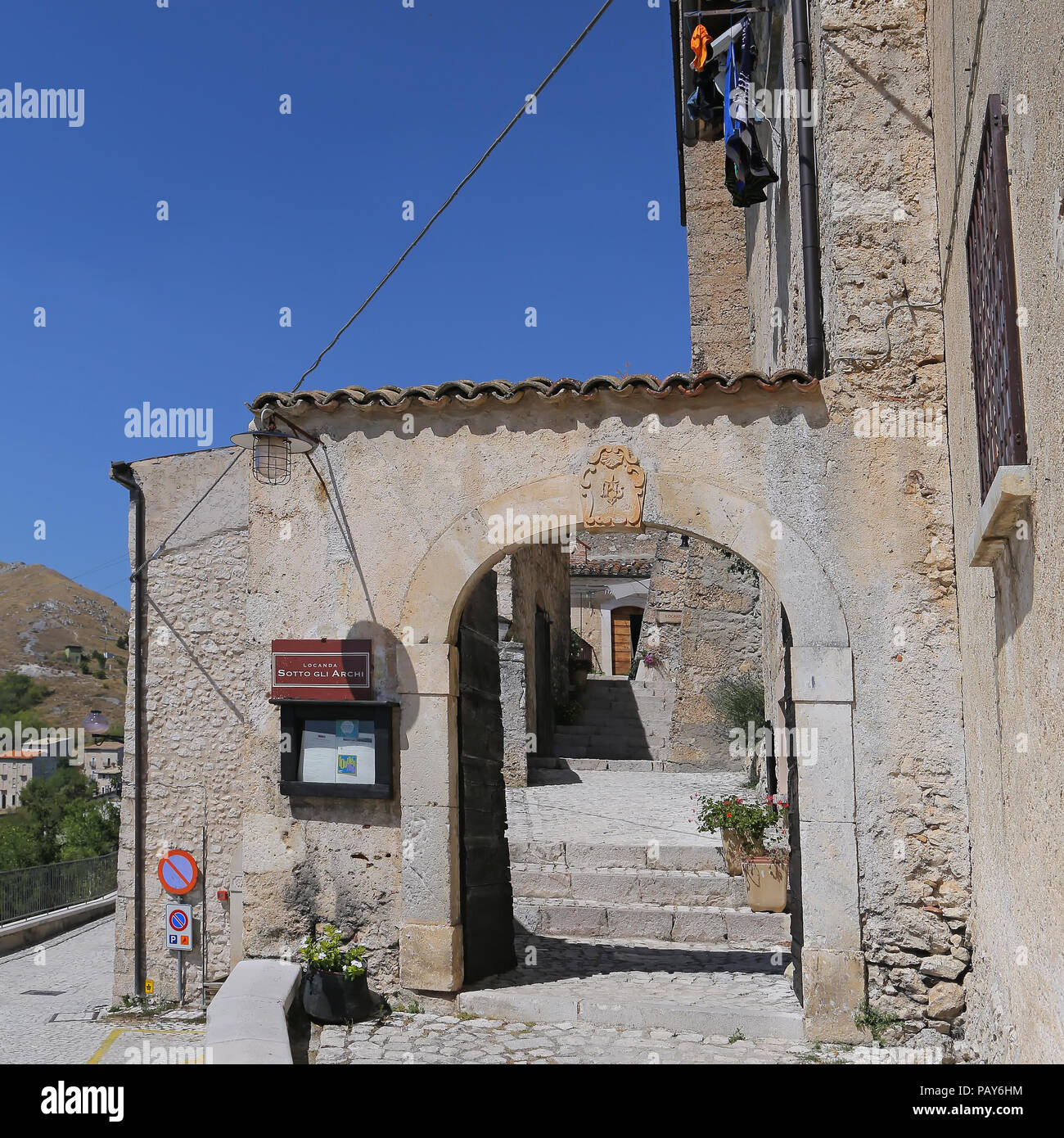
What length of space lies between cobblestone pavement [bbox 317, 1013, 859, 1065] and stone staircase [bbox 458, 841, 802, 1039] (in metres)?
0.11

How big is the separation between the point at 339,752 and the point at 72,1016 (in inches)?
208

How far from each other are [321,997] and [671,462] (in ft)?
12.5

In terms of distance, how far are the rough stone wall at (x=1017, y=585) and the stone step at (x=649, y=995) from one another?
125cm

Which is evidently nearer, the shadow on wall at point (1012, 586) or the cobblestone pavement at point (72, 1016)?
the shadow on wall at point (1012, 586)

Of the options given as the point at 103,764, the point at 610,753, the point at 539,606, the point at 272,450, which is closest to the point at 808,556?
the point at 272,450

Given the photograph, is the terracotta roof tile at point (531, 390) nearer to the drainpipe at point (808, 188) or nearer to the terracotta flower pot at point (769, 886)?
the drainpipe at point (808, 188)

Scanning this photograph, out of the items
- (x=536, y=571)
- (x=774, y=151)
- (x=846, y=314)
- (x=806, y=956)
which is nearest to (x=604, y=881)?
(x=806, y=956)

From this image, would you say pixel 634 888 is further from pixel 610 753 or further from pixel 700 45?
pixel 610 753

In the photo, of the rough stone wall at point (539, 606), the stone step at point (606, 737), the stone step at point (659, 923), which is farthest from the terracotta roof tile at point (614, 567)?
the stone step at point (659, 923)

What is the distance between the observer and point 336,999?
21.1ft

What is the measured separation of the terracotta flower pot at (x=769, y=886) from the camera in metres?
9.19

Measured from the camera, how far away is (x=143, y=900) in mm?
8836

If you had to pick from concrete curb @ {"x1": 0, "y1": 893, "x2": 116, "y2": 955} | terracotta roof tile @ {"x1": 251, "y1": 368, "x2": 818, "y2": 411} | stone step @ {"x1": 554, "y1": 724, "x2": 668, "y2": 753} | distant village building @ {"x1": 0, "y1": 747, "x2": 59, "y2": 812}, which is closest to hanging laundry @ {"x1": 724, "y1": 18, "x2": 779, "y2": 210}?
terracotta roof tile @ {"x1": 251, "y1": 368, "x2": 818, "y2": 411}
